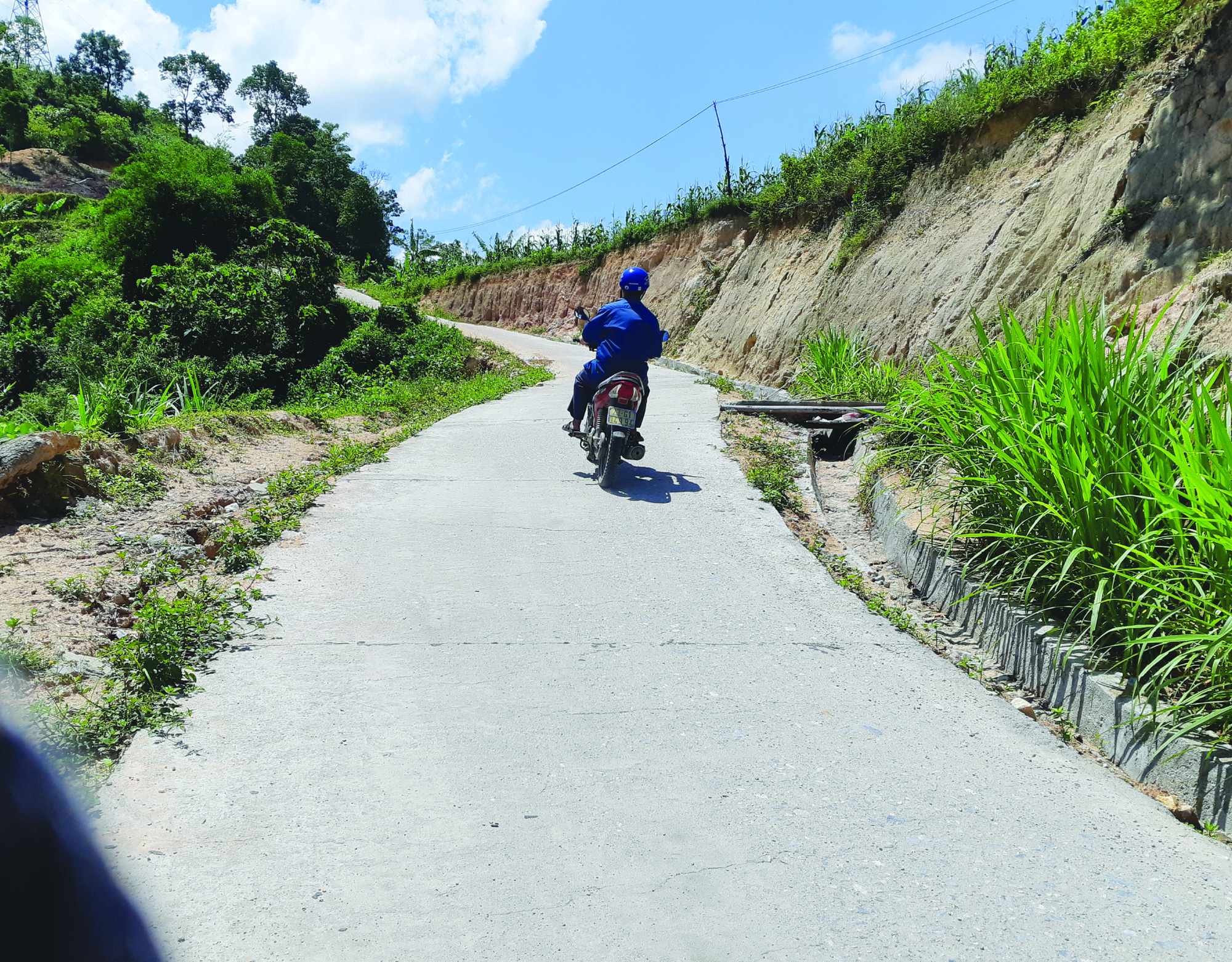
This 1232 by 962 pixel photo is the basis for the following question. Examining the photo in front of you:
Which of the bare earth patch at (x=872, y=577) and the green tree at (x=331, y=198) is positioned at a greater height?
the green tree at (x=331, y=198)

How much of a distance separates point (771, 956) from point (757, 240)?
21.6 metres

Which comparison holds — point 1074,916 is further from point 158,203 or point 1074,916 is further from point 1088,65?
point 158,203

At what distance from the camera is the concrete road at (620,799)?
2422 mm

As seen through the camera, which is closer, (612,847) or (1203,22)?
(612,847)

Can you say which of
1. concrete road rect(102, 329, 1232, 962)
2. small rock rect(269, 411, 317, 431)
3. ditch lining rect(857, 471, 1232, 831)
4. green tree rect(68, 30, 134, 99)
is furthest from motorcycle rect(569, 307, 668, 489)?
green tree rect(68, 30, 134, 99)

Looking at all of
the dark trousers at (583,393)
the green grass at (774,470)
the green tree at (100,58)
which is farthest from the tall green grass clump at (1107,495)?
the green tree at (100,58)

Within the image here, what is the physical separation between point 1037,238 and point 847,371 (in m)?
2.82

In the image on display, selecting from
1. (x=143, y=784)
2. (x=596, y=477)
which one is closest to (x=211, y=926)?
(x=143, y=784)

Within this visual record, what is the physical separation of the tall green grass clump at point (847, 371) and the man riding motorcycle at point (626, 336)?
3.45 metres

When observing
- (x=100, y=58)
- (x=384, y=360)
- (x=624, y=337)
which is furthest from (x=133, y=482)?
(x=100, y=58)

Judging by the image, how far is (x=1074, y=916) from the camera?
2.50 meters

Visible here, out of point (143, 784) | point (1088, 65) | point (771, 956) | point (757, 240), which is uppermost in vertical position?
point (1088, 65)

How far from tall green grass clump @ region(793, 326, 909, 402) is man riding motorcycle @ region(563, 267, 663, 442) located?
136 inches

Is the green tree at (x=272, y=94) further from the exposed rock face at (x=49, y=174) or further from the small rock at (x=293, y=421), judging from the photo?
the small rock at (x=293, y=421)
